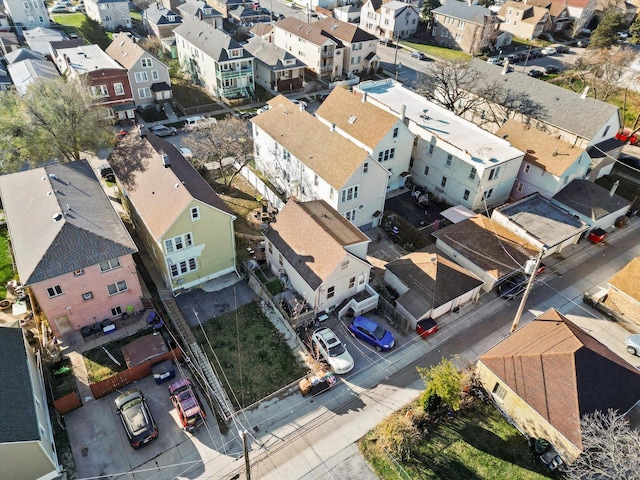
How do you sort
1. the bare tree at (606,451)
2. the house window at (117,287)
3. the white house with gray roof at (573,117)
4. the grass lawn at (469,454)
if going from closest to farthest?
the bare tree at (606,451)
the grass lawn at (469,454)
the house window at (117,287)
the white house with gray roof at (573,117)

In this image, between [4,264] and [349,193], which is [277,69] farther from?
[4,264]

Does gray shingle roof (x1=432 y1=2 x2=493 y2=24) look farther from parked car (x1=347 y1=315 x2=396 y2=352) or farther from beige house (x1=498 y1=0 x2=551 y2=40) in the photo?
parked car (x1=347 y1=315 x2=396 y2=352)

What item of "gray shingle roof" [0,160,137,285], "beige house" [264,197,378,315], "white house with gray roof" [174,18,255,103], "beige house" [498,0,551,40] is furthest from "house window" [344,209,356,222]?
"beige house" [498,0,551,40]

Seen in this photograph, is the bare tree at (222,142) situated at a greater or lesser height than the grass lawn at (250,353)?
greater

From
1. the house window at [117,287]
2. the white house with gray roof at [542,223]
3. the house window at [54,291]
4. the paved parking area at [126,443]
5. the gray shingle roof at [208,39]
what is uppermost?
the gray shingle roof at [208,39]

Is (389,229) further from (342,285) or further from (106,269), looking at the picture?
(106,269)

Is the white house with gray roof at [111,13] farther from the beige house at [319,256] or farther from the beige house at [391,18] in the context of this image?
the beige house at [319,256]

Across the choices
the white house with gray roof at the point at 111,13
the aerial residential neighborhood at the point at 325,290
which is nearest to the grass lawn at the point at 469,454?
the aerial residential neighborhood at the point at 325,290

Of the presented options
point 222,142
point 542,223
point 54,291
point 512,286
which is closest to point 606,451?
point 512,286

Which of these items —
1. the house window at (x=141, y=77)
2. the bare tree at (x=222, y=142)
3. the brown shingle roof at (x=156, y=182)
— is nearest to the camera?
the brown shingle roof at (x=156, y=182)
